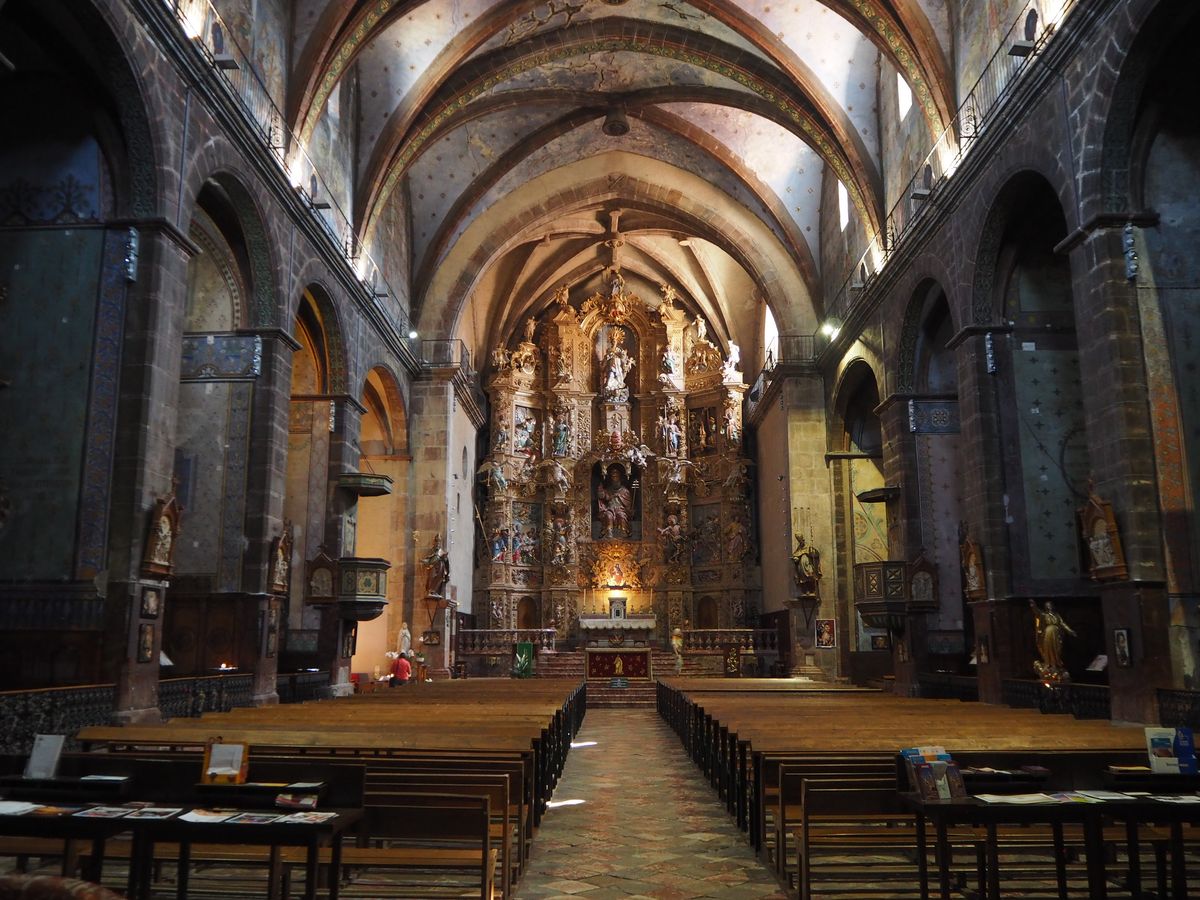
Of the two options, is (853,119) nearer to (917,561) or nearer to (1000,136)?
(1000,136)

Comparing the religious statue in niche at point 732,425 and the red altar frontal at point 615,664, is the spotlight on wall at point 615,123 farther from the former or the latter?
the red altar frontal at point 615,664

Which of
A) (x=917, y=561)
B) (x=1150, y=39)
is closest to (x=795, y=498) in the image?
(x=917, y=561)

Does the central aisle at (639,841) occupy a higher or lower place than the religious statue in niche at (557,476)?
lower

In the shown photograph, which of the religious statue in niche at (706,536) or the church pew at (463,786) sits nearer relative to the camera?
the church pew at (463,786)

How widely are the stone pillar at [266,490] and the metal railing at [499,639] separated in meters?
12.8

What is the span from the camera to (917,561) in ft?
54.7

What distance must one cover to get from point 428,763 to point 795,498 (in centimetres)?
1858

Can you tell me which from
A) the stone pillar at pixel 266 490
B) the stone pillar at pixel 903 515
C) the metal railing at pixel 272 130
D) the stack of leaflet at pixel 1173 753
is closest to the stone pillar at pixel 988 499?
the stone pillar at pixel 903 515

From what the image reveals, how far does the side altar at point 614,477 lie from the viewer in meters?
31.2

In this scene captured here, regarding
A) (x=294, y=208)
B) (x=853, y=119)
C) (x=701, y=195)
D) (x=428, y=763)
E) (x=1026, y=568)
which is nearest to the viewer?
(x=428, y=763)

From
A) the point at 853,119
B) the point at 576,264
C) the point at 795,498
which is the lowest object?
the point at 795,498

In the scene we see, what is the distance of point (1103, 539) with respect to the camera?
398 inches

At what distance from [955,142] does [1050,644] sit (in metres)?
7.64

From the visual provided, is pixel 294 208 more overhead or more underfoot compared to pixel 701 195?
more underfoot
